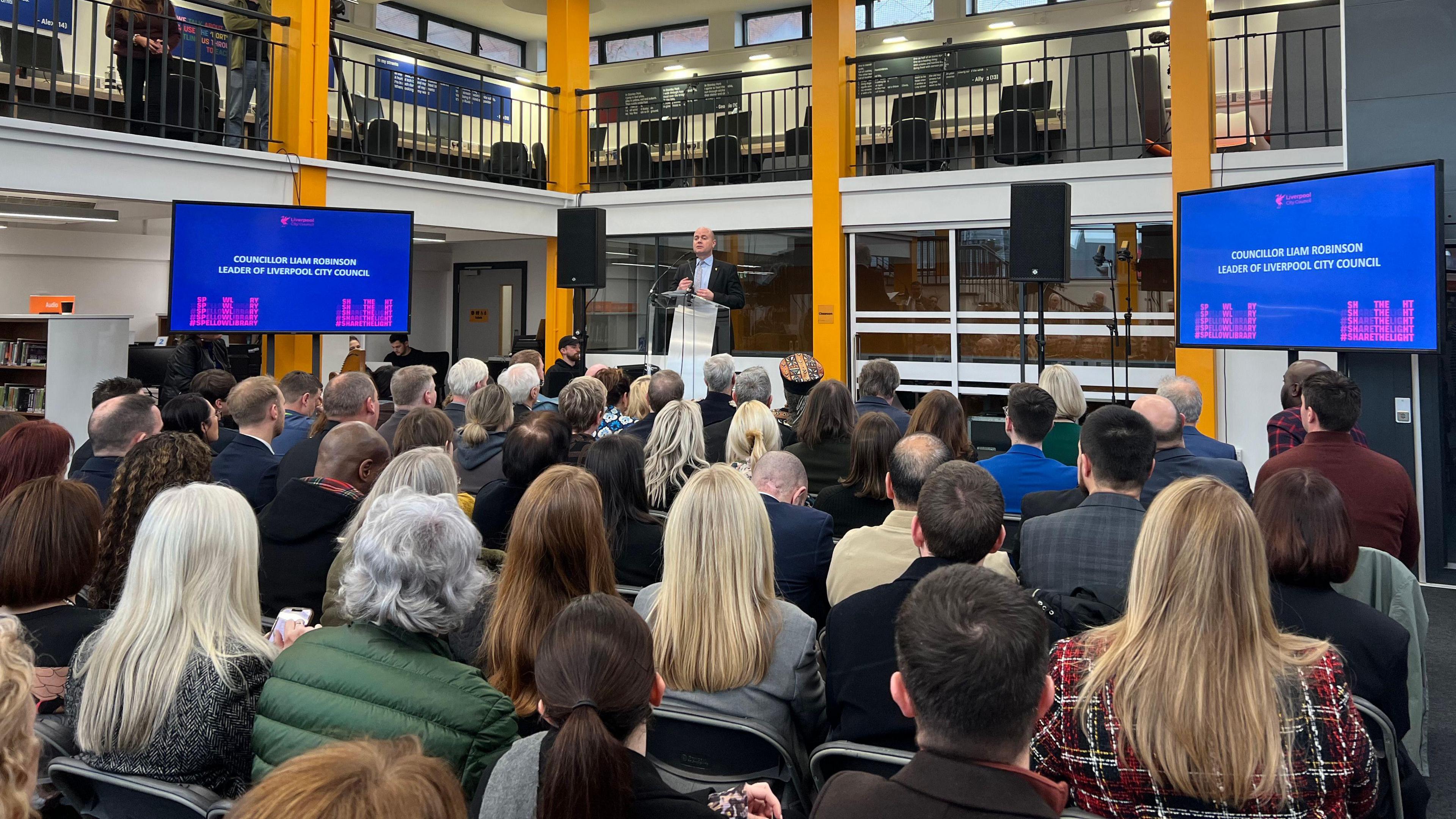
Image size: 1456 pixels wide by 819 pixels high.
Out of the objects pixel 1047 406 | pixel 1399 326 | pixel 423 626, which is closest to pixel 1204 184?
pixel 1399 326

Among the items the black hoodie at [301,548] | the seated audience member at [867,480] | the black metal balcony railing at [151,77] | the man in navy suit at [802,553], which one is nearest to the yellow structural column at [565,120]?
the black metal balcony railing at [151,77]

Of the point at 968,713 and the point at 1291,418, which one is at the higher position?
the point at 1291,418

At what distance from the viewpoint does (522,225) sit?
10219 millimetres

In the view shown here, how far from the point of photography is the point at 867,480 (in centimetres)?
362

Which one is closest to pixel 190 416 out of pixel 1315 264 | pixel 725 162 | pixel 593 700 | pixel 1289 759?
pixel 593 700

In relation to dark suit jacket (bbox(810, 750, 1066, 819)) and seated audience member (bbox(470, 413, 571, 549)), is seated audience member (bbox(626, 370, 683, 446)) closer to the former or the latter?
seated audience member (bbox(470, 413, 571, 549))

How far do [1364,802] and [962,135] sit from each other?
11.1m

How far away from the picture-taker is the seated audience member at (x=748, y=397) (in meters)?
4.97

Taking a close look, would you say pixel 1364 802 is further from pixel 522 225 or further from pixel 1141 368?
pixel 522 225

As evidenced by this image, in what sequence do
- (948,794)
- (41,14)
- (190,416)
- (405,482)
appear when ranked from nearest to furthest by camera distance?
(948,794) < (405,482) < (190,416) < (41,14)

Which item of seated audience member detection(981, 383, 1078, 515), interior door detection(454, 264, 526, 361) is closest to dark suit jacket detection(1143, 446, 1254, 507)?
seated audience member detection(981, 383, 1078, 515)

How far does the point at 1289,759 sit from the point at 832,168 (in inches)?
333

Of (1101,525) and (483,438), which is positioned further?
(483,438)

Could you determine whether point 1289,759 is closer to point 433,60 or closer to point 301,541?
point 301,541
